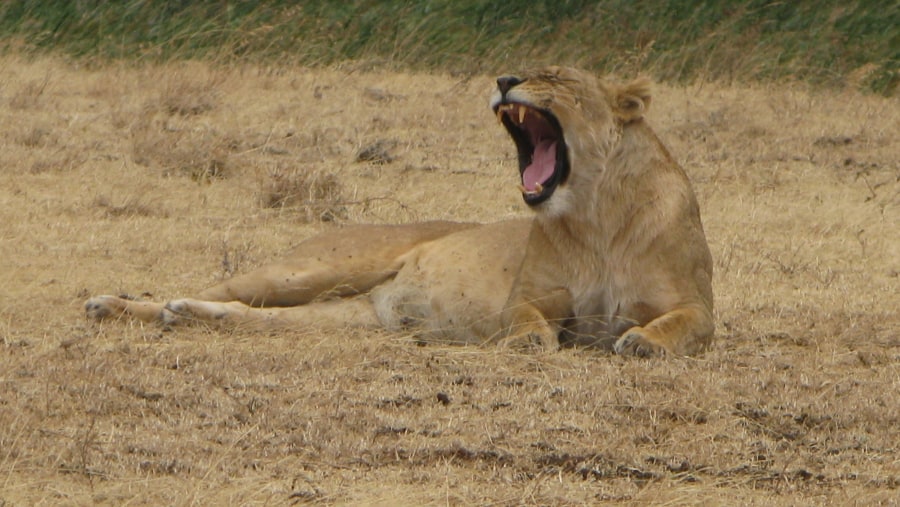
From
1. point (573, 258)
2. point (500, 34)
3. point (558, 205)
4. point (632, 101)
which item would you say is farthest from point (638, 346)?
point (500, 34)

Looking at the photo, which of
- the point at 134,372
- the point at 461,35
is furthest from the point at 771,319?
the point at 461,35

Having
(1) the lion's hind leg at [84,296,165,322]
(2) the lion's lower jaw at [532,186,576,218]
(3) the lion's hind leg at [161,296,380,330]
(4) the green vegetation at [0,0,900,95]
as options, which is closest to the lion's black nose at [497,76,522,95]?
(2) the lion's lower jaw at [532,186,576,218]

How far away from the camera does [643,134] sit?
5945 mm

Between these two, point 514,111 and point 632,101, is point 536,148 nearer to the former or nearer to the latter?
point 514,111

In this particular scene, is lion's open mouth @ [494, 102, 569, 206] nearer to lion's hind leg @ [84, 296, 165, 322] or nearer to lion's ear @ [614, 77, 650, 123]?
lion's ear @ [614, 77, 650, 123]

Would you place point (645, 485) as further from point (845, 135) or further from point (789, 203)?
point (845, 135)

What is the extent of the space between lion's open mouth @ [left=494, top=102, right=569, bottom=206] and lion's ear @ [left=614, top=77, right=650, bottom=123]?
252 mm

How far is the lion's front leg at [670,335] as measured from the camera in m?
5.49

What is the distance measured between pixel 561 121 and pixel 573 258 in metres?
0.47

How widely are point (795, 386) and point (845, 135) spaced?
250 inches

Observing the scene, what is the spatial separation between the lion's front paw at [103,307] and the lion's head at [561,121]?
60.4 inches

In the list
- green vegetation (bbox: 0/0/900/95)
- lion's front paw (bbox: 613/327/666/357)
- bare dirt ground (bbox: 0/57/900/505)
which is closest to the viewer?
bare dirt ground (bbox: 0/57/900/505)

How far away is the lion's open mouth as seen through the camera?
18.9 ft

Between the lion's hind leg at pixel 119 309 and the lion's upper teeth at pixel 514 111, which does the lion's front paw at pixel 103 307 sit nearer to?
the lion's hind leg at pixel 119 309
